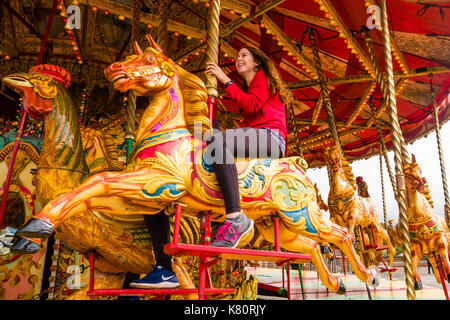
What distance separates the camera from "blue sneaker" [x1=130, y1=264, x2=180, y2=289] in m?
1.87

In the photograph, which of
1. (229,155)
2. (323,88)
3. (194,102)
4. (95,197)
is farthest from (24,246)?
(323,88)

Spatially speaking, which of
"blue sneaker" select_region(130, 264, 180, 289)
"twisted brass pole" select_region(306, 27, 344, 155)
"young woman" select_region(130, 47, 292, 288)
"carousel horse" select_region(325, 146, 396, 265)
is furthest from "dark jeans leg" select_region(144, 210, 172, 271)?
"carousel horse" select_region(325, 146, 396, 265)

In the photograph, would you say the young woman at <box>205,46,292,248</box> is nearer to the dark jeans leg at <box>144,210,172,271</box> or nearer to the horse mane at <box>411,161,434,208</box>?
the dark jeans leg at <box>144,210,172,271</box>

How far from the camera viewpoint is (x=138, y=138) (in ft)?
6.42

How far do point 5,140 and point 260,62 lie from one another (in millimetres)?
4252

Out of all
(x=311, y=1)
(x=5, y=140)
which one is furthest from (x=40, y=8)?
(x=311, y=1)

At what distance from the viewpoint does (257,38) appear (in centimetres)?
576

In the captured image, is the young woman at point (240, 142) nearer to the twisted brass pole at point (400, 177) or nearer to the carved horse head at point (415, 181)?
the twisted brass pole at point (400, 177)

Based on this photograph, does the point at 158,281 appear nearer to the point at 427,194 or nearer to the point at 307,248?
the point at 307,248

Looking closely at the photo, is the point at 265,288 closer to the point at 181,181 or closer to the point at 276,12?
the point at 276,12

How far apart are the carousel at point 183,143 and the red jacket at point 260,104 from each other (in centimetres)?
17

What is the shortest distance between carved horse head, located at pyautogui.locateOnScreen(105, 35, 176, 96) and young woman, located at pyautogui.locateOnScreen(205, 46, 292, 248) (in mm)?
294

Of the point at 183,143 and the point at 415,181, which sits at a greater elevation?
the point at 415,181

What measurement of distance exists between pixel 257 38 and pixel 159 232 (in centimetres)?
455
